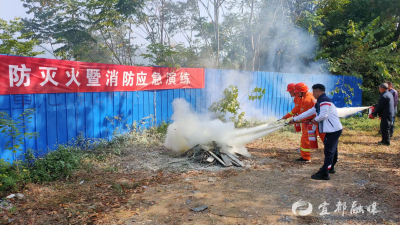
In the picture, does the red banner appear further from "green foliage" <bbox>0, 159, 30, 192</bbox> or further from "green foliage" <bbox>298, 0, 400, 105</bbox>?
"green foliage" <bbox>298, 0, 400, 105</bbox>

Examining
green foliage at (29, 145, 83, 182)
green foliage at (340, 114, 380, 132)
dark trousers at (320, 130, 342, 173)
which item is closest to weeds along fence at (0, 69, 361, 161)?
green foliage at (29, 145, 83, 182)

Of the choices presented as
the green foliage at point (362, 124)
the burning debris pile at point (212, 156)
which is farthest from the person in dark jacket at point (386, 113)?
the burning debris pile at point (212, 156)

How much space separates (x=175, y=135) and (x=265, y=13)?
1303 centimetres

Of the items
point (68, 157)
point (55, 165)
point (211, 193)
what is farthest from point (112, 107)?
point (211, 193)

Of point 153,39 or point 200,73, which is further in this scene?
point 153,39

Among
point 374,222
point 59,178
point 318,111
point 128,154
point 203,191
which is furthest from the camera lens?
point 128,154

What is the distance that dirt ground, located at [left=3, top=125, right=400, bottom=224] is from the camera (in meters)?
3.77

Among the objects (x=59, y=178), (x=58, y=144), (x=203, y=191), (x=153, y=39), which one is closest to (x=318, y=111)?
(x=203, y=191)

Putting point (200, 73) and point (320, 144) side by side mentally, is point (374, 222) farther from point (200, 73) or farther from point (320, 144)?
point (200, 73)

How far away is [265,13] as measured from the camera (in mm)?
17047

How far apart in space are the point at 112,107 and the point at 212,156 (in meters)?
3.26

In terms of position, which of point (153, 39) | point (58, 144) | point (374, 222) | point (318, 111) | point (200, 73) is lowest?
point (374, 222)

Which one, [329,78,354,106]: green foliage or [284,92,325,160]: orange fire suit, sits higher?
[329,78,354,106]: green foliage

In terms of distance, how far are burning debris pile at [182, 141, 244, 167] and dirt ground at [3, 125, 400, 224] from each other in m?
0.21
